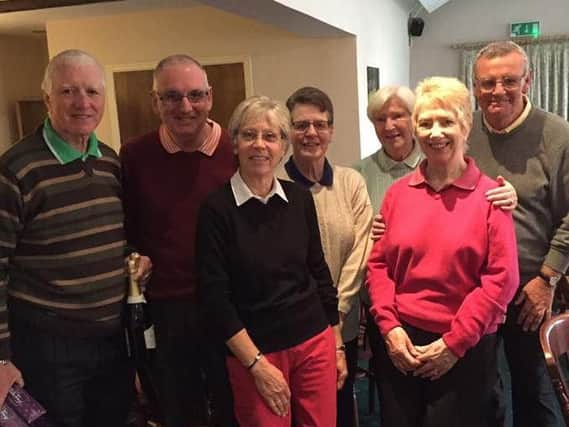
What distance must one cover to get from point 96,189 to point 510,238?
1158 mm

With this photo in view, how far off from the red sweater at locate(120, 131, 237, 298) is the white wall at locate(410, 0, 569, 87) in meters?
5.72

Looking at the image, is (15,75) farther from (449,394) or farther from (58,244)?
(449,394)

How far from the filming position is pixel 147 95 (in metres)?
4.73

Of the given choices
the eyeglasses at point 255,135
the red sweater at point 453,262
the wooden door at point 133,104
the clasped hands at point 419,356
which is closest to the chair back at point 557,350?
the red sweater at point 453,262

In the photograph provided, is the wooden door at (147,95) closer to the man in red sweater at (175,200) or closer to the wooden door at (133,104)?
the wooden door at (133,104)

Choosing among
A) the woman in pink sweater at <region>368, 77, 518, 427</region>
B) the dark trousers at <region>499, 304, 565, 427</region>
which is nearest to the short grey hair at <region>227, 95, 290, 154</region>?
the woman in pink sweater at <region>368, 77, 518, 427</region>

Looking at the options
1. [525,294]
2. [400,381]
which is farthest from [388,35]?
[400,381]

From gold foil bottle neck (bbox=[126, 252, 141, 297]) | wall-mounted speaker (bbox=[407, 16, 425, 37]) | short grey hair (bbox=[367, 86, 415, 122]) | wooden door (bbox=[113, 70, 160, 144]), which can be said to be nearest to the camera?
gold foil bottle neck (bbox=[126, 252, 141, 297])

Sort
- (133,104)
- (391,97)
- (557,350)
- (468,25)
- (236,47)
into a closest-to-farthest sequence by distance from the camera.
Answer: (557,350), (391,97), (236,47), (133,104), (468,25)

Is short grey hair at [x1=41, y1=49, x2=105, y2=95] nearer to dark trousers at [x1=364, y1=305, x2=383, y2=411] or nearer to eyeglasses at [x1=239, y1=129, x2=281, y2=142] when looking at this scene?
eyeglasses at [x1=239, y1=129, x2=281, y2=142]

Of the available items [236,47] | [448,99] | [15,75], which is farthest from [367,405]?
[15,75]

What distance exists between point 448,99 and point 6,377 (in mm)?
1385

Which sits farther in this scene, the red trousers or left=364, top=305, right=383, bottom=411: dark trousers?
left=364, top=305, right=383, bottom=411: dark trousers

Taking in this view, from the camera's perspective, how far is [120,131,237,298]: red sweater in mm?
1787
